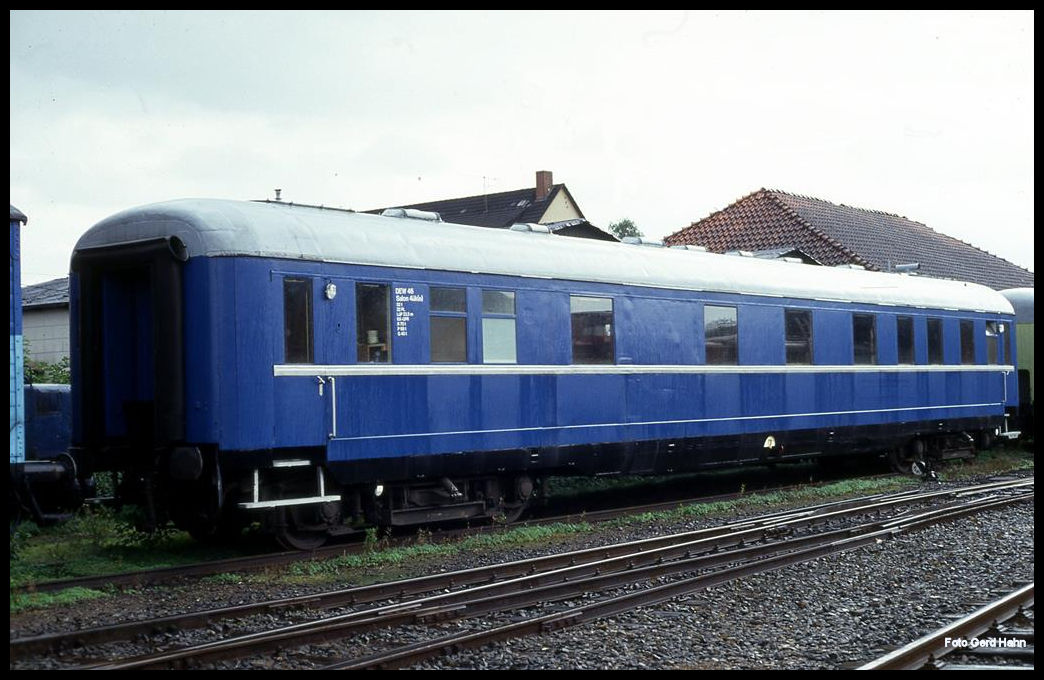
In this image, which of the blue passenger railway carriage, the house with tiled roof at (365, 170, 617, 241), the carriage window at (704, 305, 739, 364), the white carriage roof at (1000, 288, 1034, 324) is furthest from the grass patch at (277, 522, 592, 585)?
the house with tiled roof at (365, 170, 617, 241)

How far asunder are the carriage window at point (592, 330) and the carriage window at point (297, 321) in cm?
360

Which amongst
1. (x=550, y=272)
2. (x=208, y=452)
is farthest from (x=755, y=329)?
(x=208, y=452)

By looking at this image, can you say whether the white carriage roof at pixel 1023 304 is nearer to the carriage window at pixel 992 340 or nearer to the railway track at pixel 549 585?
the carriage window at pixel 992 340

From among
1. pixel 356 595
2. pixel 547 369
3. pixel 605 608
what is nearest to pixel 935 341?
pixel 547 369

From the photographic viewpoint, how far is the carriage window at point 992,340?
21797mm

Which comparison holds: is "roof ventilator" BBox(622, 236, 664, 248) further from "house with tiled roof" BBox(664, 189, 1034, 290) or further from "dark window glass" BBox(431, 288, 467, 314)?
"house with tiled roof" BBox(664, 189, 1034, 290)

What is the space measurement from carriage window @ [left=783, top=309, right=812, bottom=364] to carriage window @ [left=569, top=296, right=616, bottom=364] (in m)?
3.84

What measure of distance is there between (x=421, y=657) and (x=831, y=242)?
25.0 m

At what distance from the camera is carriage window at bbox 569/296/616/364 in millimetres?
13625

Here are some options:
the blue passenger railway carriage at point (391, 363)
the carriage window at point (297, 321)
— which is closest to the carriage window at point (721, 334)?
the blue passenger railway carriage at point (391, 363)

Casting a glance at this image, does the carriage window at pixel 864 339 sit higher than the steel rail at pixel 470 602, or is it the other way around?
the carriage window at pixel 864 339

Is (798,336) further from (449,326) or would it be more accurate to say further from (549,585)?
(549,585)

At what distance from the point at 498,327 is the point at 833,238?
20071 mm

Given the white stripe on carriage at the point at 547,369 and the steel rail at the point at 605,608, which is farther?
the white stripe on carriage at the point at 547,369
